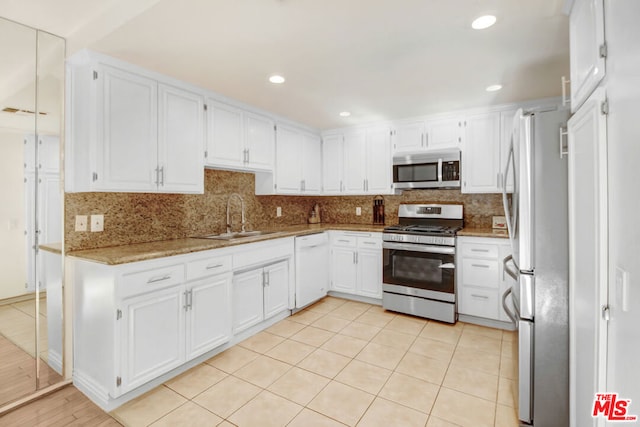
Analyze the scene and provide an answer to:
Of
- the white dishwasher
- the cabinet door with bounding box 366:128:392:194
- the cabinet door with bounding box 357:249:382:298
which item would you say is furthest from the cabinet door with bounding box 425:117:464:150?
the white dishwasher

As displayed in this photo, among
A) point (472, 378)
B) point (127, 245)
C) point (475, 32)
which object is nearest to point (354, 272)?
point (472, 378)

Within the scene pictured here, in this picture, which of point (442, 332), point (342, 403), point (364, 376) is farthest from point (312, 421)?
point (442, 332)

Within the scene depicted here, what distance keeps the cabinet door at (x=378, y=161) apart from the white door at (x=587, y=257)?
2.55 metres

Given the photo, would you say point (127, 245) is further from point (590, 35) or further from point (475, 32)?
point (590, 35)

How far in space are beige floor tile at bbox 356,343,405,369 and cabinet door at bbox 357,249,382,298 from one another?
1.02 m

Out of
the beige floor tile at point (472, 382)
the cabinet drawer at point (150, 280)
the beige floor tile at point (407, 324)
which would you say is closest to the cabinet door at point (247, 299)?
the cabinet drawer at point (150, 280)

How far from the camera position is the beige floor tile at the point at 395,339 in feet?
9.18

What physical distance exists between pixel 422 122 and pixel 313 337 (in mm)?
2753

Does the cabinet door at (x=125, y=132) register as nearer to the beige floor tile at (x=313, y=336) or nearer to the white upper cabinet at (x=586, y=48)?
the beige floor tile at (x=313, y=336)

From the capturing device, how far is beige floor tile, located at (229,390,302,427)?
1825 mm

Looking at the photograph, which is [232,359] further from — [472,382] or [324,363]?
[472,382]

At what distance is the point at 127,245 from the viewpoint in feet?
8.18

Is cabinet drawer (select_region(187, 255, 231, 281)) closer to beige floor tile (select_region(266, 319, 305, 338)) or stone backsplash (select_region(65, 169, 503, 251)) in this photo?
stone backsplash (select_region(65, 169, 503, 251))

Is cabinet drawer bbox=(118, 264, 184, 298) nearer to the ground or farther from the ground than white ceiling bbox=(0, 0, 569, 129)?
→ nearer to the ground
